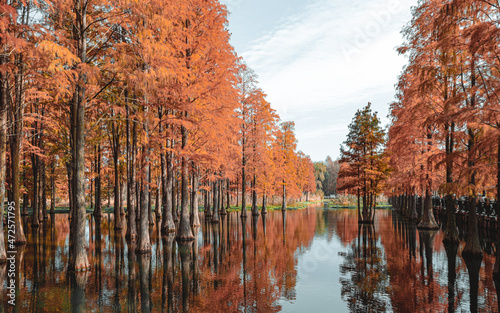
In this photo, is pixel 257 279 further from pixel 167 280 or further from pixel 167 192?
pixel 167 192

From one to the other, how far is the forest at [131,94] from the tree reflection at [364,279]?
9.82 metres

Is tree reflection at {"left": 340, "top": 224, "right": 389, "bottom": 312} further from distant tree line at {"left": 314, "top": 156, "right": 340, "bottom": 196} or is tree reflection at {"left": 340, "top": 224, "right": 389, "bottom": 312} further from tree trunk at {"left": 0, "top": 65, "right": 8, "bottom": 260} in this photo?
distant tree line at {"left": 314, "top": 156, "right": 340, "bottom": 196}

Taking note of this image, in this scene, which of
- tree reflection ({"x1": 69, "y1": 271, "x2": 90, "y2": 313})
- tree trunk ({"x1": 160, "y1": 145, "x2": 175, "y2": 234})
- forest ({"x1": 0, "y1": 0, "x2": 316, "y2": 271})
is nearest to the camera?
tree reflection ({"x1": 69, "y1": 271, "x2": 90, "y2": 313})

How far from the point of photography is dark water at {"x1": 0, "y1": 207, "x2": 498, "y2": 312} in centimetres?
888

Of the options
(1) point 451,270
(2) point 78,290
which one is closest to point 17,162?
(2) point 78,290

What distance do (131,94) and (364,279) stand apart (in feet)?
48.3

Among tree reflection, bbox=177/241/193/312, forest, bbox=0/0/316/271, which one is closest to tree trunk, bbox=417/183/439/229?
forest, bbox=0/0/316/271

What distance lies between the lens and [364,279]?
11.6 meters

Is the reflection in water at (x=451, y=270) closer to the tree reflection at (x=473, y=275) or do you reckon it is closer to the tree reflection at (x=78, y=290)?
the tree reflection at (x=473, y=275)

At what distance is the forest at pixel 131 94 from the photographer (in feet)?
41.2

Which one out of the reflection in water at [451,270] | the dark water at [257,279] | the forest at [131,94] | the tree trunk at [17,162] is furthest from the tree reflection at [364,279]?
the tree trunk at [17,162]

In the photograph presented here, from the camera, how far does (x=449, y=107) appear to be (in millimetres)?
12547

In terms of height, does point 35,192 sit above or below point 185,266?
above

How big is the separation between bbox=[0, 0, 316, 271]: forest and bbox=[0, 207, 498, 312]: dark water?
1.74m
